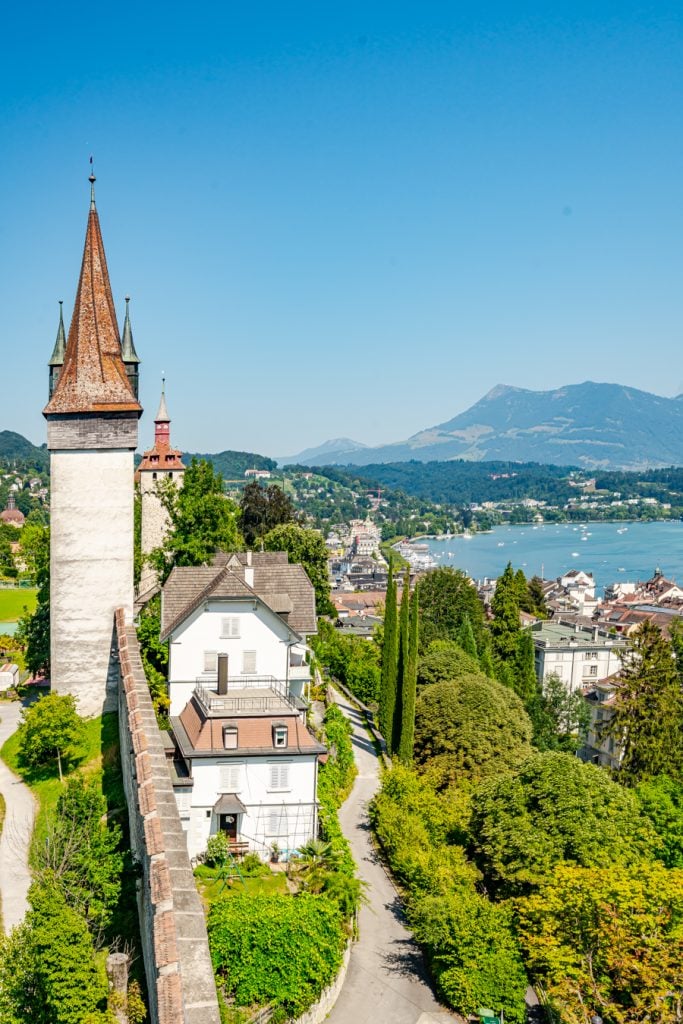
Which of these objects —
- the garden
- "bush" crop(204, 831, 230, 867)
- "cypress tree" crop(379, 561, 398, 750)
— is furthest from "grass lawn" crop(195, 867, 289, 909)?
"cypress tree" crop(379, 561, 398, 750)

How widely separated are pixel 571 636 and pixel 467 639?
18.5 meters

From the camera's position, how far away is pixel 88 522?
29.4 m

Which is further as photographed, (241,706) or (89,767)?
(241,706)

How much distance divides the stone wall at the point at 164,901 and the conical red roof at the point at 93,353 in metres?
11.0

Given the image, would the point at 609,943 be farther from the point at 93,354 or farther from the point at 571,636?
the point at 571,636

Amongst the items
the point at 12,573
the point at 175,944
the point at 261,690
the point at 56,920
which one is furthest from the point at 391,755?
the point at 12,573

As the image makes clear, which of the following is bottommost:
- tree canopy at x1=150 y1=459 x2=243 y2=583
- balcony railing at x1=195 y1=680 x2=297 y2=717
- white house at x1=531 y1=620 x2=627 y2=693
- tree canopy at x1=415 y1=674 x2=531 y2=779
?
white house at x1=531 y1=620 x2=627 y2=693

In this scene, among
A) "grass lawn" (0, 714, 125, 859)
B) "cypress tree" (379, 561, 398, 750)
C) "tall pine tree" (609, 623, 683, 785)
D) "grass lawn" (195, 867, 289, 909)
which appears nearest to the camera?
"grass lawn" (195, 867, 289, 909)

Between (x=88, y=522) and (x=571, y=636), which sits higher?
(x=88, y=522)

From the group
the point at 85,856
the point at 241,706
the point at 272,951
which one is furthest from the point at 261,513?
the point at 85,856

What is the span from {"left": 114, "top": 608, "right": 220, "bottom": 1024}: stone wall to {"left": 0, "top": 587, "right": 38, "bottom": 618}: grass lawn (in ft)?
169

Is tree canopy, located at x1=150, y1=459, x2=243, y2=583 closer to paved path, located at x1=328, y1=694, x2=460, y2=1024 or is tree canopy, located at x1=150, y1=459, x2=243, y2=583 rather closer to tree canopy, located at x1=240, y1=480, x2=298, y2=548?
paved path, located at x1=328, y1=694, x2=460, y2=1024

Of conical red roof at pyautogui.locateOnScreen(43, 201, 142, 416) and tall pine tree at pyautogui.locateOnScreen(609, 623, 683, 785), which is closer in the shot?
conical red roof at pyautogui.locateOnScreen(43, 201, 142, 416)

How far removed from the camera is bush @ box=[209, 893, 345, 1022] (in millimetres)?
19078
